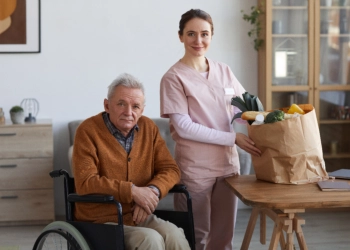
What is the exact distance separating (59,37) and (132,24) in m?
0.56

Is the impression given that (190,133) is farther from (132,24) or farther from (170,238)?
(132,24)

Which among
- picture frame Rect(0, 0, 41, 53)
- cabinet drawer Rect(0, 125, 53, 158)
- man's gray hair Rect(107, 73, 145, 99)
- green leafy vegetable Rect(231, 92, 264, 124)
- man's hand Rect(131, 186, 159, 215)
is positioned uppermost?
picture frame Rect(0, 0, 41, 53)

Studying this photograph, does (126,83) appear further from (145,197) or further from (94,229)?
(94,229)

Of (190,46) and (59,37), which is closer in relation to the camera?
(190,46)

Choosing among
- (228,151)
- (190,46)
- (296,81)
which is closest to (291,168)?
(228,151)

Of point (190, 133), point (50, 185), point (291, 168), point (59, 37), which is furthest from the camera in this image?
point (59, 37)

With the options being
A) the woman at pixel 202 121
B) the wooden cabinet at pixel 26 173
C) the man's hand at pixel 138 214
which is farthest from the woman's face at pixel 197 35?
the wooden cabinet at pixel 26 173

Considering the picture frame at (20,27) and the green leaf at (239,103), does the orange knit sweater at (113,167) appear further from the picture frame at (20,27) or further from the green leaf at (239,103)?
the picture frame at (20,27)

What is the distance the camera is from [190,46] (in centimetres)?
279

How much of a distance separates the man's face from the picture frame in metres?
2.41

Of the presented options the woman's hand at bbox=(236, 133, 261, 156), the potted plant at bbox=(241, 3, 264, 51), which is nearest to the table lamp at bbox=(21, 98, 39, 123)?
the potted plant at bbox=(241, 3, 264, 51)

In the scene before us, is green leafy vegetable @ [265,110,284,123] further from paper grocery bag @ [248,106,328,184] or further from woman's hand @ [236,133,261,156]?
woman's hand @ [236,133,261,156]

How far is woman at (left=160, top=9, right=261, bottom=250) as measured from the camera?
2.77 m

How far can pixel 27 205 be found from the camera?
4.59 metres
